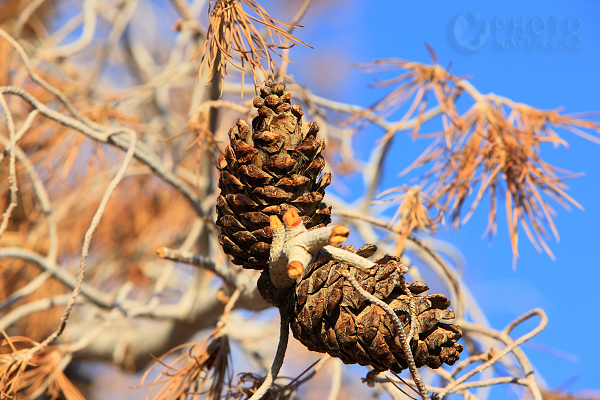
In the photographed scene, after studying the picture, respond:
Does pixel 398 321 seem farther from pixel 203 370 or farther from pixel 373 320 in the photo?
pixel 203 370

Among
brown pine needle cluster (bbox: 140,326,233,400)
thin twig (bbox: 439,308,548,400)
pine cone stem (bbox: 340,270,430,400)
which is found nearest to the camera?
pine cone stem (bbox: 340,270,430,400)

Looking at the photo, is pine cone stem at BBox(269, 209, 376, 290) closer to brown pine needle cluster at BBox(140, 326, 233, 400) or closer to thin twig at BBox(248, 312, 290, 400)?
thin twig at BBox(248, 312, 290, 400)

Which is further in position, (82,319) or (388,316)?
(82,319)

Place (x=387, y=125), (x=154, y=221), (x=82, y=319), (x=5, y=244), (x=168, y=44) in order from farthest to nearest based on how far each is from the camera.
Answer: (x=168, y=44)
(x=82, y=319)
(x=154, y=221)
(x=5, y=244)
(x=387, y=125)

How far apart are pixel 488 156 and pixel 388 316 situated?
1.90ft

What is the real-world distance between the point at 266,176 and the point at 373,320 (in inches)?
6.7

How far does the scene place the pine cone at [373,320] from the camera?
0.43m

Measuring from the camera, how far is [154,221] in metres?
1.68

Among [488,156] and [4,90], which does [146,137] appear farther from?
[488,156]

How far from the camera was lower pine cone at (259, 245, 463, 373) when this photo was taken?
0.43 meters

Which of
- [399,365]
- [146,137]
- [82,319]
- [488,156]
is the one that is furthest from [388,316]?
[82,319]

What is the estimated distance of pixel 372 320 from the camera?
43cm

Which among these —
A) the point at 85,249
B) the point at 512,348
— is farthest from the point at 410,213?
the point at 85,249

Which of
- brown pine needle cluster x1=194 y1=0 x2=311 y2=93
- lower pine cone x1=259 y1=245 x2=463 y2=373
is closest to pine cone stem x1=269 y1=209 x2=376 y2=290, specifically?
lower pine cone x1=259 y1=245 x2=463 y2=373
